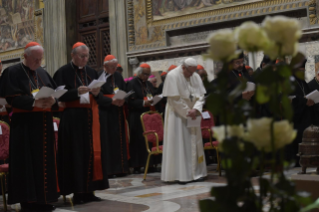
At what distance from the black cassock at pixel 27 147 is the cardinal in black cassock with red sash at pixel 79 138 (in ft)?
1.15

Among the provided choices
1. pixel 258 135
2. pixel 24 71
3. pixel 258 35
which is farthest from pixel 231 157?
pixel 24 71

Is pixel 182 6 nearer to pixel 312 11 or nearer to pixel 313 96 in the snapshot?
pixel 312 11

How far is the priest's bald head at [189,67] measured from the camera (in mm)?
6742

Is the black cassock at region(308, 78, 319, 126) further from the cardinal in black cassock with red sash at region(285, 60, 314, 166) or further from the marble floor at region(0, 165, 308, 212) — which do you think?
the marble floor at region(0, 165, 308, 212)

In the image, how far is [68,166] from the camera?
5.20 m

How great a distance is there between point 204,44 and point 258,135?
9.16 meters

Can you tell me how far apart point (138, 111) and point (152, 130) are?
1376 mm

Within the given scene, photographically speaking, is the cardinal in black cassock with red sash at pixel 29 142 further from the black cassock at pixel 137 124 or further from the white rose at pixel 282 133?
the white rose at pixel 282 133

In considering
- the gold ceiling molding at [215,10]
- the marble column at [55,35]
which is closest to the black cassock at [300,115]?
the gold ceiling molding at [215,10]

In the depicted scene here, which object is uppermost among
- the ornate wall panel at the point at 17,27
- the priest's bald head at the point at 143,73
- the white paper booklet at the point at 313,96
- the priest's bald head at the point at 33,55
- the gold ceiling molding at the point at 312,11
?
the ornate wall panel at the point at 17,27

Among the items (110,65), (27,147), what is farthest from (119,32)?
(27,147)

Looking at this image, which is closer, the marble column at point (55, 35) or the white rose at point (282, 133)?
the white rose at point (282, 133)

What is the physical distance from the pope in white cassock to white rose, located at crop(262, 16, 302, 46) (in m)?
5.55

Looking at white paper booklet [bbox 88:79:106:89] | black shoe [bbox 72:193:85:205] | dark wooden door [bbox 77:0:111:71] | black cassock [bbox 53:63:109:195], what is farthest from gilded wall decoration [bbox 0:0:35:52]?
black shoe [bbox 72:193:85:205]
